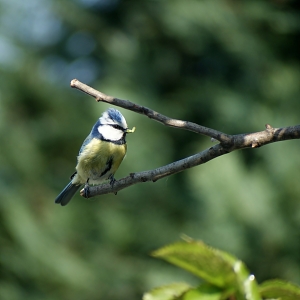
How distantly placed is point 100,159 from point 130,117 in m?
2.19

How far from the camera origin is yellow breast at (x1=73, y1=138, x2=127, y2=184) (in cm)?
199

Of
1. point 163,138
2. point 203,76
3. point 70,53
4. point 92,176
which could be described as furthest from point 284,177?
point 70,53

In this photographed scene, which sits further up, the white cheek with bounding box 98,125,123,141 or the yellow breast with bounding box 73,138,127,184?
the white cheek with bounding box 98,125,123,141

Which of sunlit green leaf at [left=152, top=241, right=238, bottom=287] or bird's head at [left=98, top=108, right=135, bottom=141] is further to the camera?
bird's head at [left=98, top=108, right=135, bottom=141]

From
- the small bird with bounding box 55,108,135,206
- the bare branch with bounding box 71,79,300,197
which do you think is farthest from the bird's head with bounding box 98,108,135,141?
the bare branch with bounding box 71,79,300,197

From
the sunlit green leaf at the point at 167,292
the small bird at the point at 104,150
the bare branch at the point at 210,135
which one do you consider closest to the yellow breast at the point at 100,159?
the small bird at the point at 104,150

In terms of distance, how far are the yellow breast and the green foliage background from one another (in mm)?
1099

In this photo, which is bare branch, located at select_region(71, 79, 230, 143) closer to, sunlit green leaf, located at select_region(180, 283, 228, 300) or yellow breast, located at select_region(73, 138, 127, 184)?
sunlit green leaf, located at select_region(180, 283, 228, 300)

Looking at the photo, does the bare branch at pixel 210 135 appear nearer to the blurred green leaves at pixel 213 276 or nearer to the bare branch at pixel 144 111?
the bare branch at pixel 144 111

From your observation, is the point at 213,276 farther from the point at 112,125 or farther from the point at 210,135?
the point at 112,125

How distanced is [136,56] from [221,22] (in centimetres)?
82

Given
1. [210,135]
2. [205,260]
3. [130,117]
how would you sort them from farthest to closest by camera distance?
[130,117] < [210,135] < [205,260]

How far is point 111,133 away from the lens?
1987mm

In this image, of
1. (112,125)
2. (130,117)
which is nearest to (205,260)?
(112,125)
